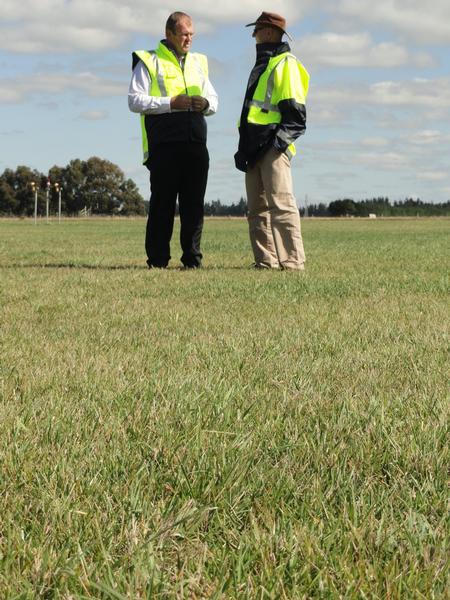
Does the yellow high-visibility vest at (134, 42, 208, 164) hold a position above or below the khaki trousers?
above

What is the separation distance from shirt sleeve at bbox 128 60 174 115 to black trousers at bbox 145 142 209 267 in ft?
1.38

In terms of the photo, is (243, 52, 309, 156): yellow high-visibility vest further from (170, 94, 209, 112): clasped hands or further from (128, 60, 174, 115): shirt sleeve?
(128, 60, 174, 115): shirt sleeve

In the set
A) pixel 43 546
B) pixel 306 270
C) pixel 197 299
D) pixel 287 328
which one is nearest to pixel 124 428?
pixel 43 546

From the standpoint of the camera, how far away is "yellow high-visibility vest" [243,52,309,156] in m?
10.0

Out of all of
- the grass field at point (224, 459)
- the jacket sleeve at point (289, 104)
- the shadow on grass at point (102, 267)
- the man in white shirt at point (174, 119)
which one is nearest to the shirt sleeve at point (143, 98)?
the man in white shirt at point (174, 119)

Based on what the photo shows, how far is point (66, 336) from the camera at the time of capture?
16.5 feet

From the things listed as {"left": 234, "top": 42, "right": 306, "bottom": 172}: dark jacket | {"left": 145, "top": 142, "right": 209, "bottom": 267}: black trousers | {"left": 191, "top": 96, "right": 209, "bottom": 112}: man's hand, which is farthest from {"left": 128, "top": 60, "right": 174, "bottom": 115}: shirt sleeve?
Result: {"left": 234, "top": 42, "right": 306, "bottom": 172}: dark jacket

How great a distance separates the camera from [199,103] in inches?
395

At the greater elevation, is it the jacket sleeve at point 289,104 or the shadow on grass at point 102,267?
the jacket sleeve at point 289,104

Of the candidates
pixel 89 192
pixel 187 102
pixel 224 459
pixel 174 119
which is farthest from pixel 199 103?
pixel 89 192

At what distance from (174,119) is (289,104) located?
130cm

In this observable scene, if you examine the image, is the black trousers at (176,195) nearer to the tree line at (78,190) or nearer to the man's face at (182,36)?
the man's face at (182,36)

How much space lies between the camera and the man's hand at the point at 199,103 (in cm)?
1000

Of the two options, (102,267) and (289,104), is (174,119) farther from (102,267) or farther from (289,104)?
(102,267)
